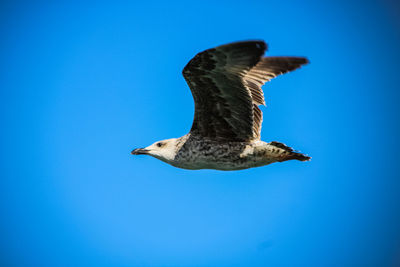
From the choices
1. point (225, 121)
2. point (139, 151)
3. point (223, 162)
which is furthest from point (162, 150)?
point (225, 121)

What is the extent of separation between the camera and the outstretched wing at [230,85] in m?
6.32

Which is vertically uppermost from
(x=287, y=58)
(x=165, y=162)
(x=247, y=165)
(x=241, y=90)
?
(x=287, y=58)

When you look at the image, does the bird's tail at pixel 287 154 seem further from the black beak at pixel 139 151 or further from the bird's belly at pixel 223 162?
the black beak at pixel 139 151

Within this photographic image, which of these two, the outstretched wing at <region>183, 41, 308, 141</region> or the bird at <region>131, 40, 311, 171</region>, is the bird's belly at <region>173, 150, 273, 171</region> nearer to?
the bird at <region>131, 40, 311, 171</region>

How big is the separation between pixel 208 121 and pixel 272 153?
138 centimetres

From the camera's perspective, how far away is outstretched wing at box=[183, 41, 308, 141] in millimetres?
6320

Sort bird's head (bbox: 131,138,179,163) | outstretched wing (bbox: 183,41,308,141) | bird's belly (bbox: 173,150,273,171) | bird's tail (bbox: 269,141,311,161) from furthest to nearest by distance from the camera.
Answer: bird's head (bbox: 131,138,179,163) → bird's belly (bbox: 173,150,273,171) → bird's tail (bbox: 269,141,311,161) → outstretched wing (bbox: 183,41,308,141)

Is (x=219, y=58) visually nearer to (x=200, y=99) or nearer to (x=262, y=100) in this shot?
(x=200, y=99)

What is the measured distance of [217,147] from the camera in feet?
25.3

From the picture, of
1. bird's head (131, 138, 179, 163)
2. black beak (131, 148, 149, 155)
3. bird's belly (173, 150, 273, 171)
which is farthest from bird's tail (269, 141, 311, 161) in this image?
black beak (131, 148, 149, 155)

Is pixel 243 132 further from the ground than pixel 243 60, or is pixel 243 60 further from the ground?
pixel 243 60

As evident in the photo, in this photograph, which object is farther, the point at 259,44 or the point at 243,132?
the point at 243,132

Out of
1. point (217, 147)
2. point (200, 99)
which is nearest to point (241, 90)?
point (200, 99)

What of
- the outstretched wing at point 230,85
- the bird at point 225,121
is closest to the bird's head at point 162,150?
the bird at point 225,121
